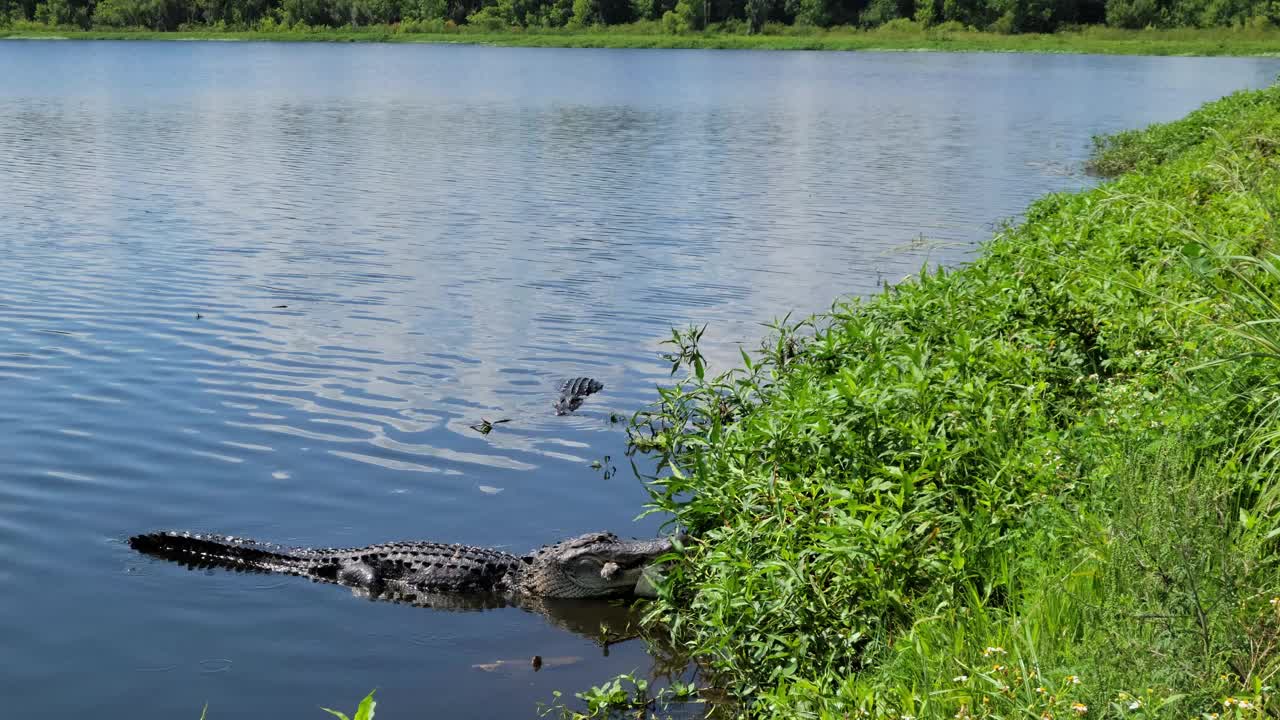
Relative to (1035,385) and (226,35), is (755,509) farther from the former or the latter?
(226,35)

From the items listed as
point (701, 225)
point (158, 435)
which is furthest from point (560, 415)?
point (701, 225)

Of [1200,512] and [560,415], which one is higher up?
[1200,512]

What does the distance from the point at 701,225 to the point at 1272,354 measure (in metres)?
13.0

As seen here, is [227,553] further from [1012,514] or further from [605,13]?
[605,13]

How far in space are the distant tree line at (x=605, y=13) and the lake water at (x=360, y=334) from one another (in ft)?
192

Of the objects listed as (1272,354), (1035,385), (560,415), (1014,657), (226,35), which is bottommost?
(560,415)

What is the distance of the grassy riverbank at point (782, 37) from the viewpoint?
76812 mm

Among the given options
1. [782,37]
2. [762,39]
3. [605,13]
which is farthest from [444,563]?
[605,13]

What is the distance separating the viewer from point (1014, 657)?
4.02m

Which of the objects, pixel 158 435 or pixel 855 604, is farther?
pixel 158 435

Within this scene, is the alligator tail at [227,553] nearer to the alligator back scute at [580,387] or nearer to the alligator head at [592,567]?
the alligator head at [592,567]

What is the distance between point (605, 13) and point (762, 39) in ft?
46.0

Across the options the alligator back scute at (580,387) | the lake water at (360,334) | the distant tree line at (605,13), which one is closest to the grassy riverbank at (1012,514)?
the lake water at (360,334)

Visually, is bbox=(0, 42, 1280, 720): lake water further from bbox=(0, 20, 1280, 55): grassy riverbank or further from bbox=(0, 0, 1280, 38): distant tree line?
bbox=(0, 0, 1280, 38): distant tree line
